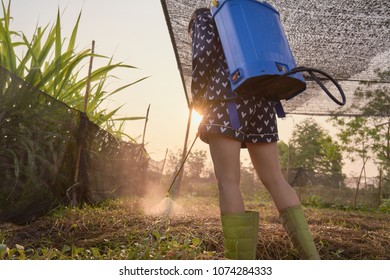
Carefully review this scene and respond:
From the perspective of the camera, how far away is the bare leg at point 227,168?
131 centimetres

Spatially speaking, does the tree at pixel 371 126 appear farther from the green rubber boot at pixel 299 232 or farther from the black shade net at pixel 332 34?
the green rubber boot at pixel 299 232

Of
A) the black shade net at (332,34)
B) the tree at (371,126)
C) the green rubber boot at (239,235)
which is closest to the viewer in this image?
the green rubber boot at (239,235)

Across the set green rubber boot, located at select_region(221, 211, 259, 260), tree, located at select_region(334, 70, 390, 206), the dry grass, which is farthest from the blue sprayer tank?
tree, located at select_region(334, 70, 390, 206)

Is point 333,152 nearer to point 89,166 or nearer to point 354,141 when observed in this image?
point 354,141

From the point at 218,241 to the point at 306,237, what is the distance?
56cm

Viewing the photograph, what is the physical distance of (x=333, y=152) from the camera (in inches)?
520

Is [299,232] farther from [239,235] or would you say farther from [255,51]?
[255,51]

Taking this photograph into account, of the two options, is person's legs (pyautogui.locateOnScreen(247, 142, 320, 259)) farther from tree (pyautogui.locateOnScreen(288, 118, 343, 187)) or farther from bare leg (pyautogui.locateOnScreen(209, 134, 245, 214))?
tree (pyautogui.locateOnScreen(288, 118, 343, 187))

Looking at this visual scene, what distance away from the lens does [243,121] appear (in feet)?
4.30

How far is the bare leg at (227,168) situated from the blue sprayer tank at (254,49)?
7.4 inches

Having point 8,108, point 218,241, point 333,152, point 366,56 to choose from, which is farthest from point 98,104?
point 333,152

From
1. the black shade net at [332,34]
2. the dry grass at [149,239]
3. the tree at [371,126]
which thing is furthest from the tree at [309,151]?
the dry grass at [149,239]

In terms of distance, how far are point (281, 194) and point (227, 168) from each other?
0.25 metres
